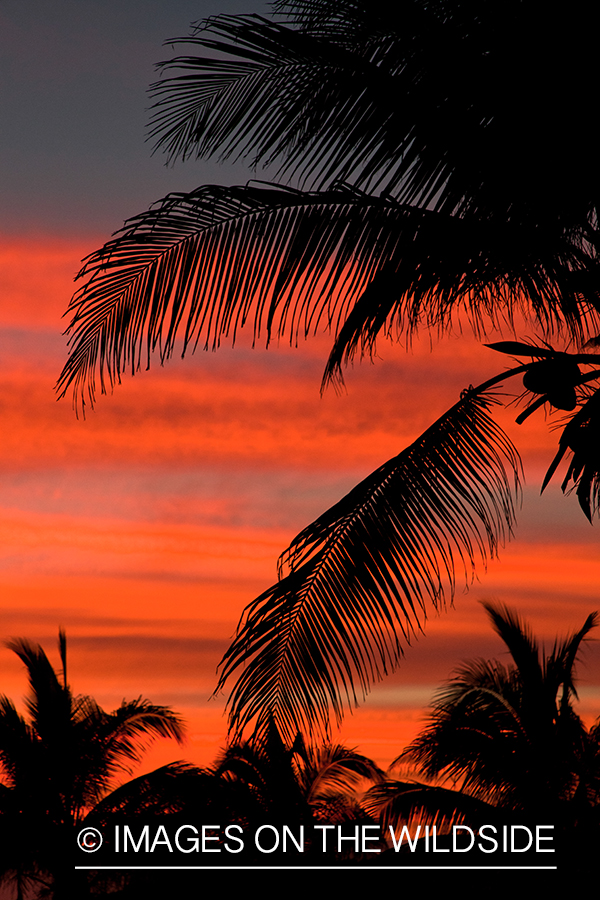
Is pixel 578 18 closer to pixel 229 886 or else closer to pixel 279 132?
pixel 279 132

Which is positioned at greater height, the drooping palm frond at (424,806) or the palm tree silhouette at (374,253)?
the palm tree silhouette at (374,253)

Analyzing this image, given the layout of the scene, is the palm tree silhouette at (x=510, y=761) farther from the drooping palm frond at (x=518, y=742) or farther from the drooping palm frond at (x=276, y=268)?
the drooping palm frond at (x=276, y=268)

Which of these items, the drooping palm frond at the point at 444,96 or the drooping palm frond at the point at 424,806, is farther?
the drooping palm frond at the point at 424,806

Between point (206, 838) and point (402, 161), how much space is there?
1391 cm

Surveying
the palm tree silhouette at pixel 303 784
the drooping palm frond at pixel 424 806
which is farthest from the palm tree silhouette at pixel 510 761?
the palm tree silhouette at pixel 303 784

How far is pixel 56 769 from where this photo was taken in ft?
59.2

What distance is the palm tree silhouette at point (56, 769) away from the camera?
17047 mm

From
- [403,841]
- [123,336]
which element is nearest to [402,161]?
[123,336]

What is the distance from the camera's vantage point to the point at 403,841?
48.0 feet

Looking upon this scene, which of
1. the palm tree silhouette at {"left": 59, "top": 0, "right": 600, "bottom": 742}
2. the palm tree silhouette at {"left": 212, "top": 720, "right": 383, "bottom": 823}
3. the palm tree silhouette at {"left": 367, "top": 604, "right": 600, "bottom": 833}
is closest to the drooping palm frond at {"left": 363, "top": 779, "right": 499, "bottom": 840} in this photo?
the palm tree silhouette at {"left": 367, "top": 604, "right": 600, "bottom": 833}

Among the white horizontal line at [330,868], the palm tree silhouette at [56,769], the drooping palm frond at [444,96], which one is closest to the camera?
the drooping palm frond at [444,96]

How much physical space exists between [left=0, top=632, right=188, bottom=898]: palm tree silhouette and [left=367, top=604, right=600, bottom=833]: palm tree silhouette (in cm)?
530

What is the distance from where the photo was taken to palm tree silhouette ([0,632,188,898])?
17.0 m

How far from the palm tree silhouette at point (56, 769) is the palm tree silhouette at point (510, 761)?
530 cm
